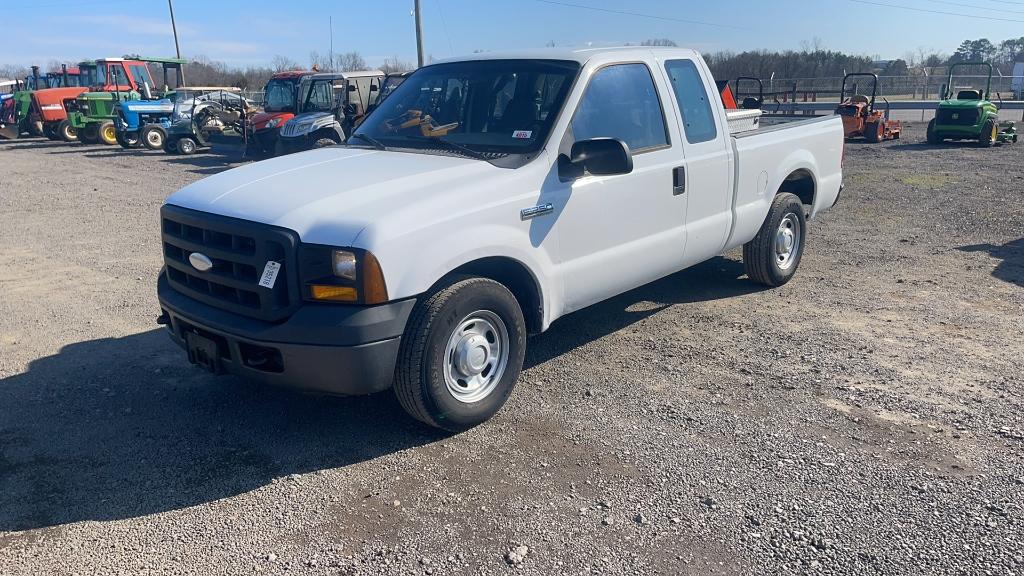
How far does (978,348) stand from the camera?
5336mm

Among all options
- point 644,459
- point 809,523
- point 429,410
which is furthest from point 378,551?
point 809,523

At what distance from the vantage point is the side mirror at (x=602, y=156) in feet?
14.4

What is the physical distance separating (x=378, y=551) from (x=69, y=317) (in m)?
4.48

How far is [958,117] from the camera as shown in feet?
62.1

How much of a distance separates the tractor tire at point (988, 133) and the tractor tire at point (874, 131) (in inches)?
89.4

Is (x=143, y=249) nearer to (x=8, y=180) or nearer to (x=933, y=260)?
(x=933, y=260)

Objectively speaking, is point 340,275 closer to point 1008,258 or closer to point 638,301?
point 638,301

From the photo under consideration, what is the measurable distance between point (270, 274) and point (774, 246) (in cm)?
446

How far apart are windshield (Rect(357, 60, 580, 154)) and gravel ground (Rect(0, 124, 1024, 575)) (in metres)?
1.54

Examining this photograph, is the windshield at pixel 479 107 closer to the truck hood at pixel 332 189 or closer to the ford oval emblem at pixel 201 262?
the truck hood at pixel 332 189

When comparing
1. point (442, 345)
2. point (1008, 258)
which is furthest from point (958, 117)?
point (442, 345)

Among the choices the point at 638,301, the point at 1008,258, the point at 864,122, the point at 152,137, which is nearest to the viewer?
the point at 638,301

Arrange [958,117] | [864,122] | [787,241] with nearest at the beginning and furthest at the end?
[787,241] → [958,117] → [864,122]

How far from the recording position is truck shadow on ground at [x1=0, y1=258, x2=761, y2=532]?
12.3 ft
